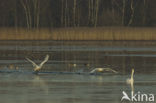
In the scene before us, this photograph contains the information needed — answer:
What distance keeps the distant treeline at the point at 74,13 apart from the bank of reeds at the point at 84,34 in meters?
11.5

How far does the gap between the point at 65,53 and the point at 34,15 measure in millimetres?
27887

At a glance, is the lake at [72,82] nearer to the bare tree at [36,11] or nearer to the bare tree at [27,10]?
the bare tree at [27,10]

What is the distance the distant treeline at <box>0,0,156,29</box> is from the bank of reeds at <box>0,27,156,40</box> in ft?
37.6

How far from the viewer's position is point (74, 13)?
66875 millimetres

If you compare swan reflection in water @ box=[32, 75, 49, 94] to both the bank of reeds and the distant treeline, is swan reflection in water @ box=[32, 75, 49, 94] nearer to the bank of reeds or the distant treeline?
the bank of reeds

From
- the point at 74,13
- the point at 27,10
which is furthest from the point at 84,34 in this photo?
the point at 27,10

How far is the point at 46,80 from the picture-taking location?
22.7m

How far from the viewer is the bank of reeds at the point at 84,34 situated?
5212cm

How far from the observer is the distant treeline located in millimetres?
67500

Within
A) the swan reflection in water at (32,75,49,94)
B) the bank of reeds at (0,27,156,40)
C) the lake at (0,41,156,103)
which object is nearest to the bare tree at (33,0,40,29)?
the bank of reeds at (0,27,156,40)

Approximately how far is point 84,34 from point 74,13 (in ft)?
46.1

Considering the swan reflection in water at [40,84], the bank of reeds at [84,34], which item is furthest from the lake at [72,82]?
the bank of reeds at [84,34]

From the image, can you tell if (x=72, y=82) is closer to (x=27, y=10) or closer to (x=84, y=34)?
(x=84, y=34)

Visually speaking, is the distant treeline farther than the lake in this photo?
Yes
